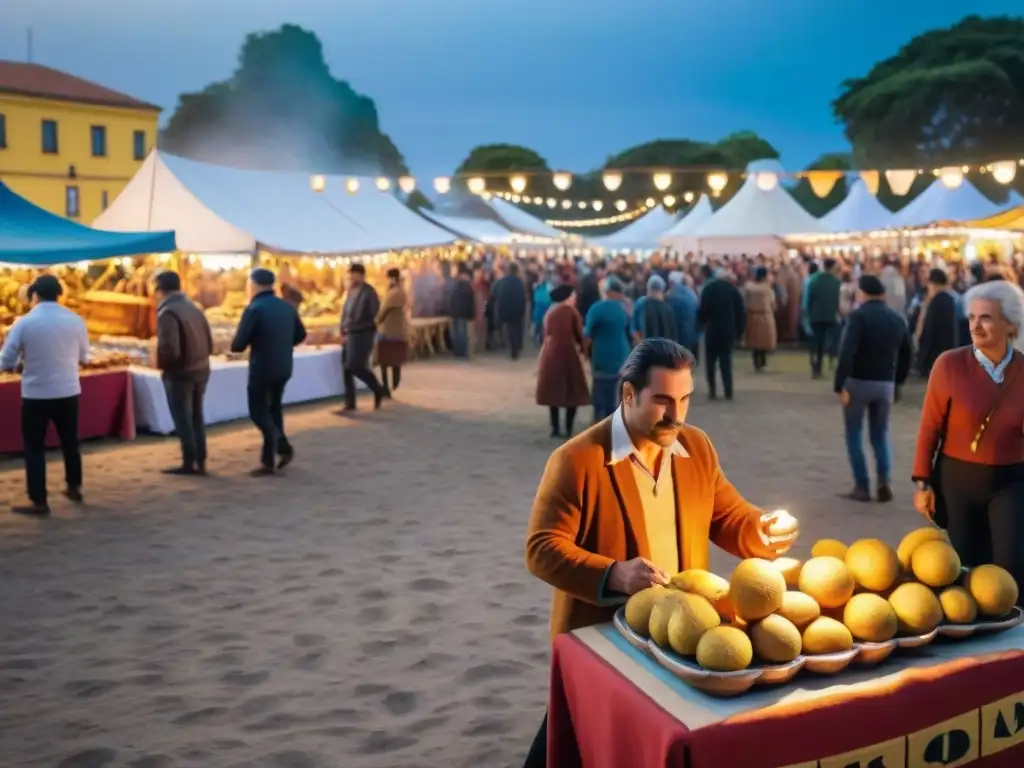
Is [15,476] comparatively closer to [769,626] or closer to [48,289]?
[48,289]

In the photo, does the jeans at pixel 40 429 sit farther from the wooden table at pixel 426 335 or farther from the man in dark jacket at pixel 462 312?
the wooden table at pixel 426 335

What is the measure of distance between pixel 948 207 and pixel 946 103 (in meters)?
25.7

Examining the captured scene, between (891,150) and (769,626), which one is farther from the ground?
(891,150)

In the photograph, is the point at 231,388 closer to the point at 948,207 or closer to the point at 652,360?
the point at 652,360

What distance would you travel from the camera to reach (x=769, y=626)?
2096mm

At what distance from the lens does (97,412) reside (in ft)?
30.7

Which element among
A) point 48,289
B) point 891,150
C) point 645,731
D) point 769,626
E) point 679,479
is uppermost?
point 891,150

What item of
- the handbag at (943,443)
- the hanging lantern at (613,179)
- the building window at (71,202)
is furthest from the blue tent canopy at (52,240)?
the building window at (71,202)

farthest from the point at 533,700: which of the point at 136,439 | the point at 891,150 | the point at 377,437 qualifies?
the point at 891,150

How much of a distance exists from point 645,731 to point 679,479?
0.70 meters

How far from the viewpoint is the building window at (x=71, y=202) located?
48094 mm

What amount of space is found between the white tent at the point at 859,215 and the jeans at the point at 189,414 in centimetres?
2049

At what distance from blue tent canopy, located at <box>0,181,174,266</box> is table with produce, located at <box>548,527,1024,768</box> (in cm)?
866

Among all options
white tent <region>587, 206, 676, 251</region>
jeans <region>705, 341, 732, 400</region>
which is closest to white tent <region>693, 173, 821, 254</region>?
white tent <region>587, 206, 676, 251</region>
